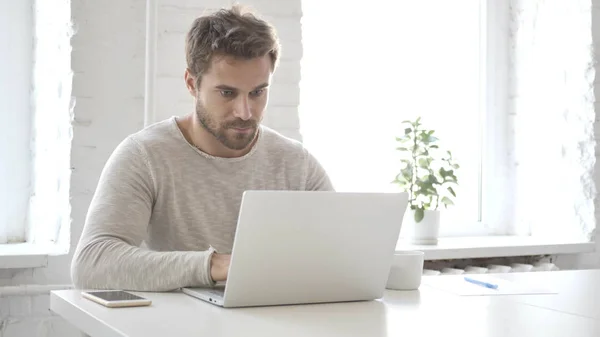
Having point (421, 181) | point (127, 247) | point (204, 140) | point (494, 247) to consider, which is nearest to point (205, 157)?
point (204, 140)

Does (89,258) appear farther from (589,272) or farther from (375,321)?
(589,272)

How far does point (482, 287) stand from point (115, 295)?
2.64 feet

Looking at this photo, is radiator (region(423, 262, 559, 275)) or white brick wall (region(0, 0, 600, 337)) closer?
white brick wall (region(0, 0, 600, 337))

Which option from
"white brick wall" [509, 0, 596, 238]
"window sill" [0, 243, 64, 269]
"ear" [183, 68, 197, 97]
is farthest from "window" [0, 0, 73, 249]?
"white brick wall" [509, 0, 596, 238]

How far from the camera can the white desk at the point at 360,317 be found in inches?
53.6

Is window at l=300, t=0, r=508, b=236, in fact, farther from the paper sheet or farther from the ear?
the paper sheet

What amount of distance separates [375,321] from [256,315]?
21 cm

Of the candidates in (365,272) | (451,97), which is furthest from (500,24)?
(365,272)

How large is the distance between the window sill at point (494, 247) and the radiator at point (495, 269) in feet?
0.16

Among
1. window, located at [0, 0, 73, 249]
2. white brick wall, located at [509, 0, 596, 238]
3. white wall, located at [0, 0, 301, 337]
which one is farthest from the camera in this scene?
white brick wall, located at [509, 0, 596, 238]

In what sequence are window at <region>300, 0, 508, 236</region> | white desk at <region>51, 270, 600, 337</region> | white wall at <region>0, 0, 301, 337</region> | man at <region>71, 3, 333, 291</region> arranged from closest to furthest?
white desk at <region>51, 270, 600, 337</region>, man at <region>71, 3, 333, 291</region>, white wall at <region>0, 0, 301, 337</region>, window at <region>300, 0, 508, 236</region>

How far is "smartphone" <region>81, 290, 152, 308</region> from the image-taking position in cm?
153

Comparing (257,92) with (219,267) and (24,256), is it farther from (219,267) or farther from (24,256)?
(24,256)

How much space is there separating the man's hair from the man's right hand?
659 mm
